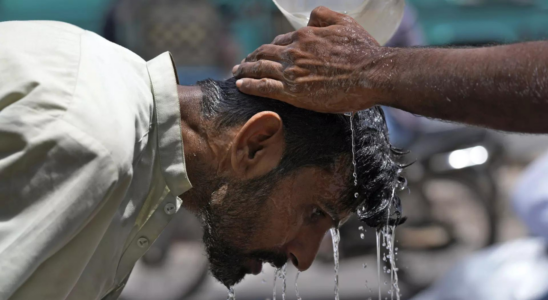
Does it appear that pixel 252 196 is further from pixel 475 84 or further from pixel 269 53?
pixel 475 84

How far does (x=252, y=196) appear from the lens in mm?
2219

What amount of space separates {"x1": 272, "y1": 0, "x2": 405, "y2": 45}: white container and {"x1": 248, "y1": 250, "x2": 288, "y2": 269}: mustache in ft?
2.59

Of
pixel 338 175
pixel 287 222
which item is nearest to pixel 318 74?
pixel 338 175

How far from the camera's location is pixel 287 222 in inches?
91.2

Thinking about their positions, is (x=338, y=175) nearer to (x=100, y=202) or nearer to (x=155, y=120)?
(x=155, y=120)

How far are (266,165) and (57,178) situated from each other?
0.71 meters

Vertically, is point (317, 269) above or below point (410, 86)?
below

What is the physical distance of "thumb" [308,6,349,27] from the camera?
1998 mm

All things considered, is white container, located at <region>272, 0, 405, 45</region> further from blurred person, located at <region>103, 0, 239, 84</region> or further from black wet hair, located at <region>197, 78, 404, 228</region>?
blurred person, located at <region>103, 0, 239, 84</region>

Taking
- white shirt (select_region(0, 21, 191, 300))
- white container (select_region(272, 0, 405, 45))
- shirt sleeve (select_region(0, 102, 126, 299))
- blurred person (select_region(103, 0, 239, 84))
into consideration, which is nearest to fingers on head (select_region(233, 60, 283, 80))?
white container (select_region(272, 0, 405, 45))

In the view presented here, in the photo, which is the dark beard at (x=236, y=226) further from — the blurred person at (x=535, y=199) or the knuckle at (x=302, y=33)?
the blurred person at (x=535, y=199)

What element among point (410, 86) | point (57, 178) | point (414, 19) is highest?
point (414, 19)

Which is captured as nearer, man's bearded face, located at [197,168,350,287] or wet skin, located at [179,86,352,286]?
wet skin, located at [179,86,352,286]

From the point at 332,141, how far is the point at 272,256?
499 millimetres
